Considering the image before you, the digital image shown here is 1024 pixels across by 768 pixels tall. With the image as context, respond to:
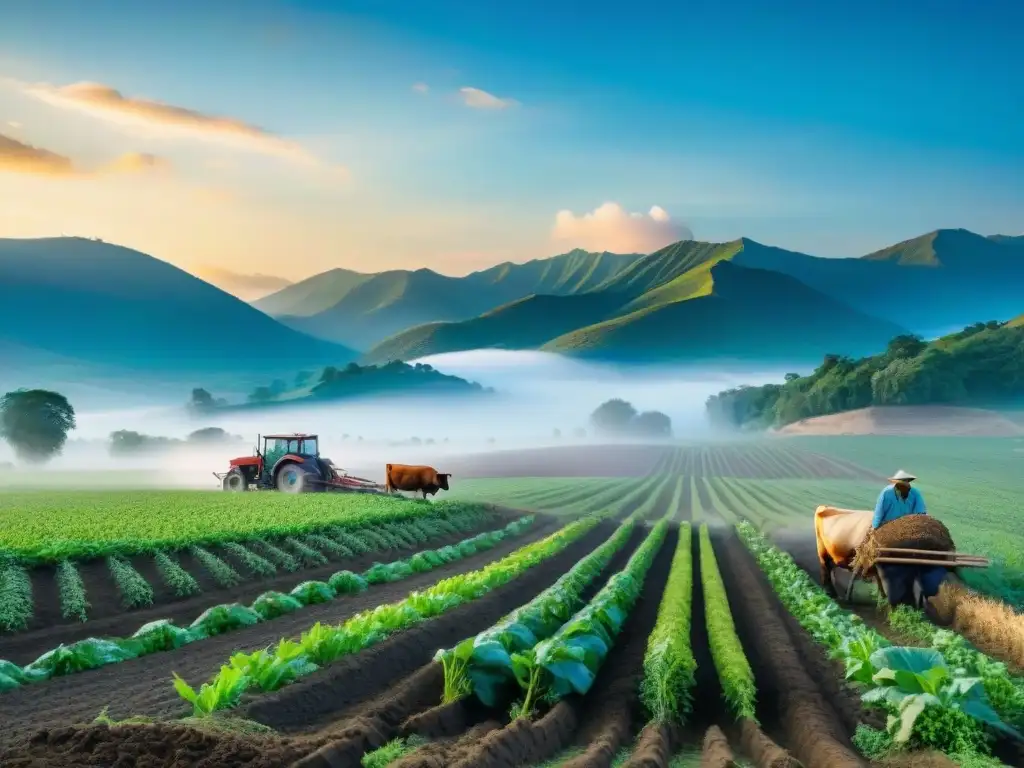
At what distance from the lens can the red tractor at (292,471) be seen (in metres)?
34.4

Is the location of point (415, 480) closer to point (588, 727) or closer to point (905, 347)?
point (588, 727)

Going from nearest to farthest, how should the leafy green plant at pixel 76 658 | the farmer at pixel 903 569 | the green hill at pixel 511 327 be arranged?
the leafy green plant at pixel 76 658, the farmer at pixel 903 569, the green hill at pixel 511 327

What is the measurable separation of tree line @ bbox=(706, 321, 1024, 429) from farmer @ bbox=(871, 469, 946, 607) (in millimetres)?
37673

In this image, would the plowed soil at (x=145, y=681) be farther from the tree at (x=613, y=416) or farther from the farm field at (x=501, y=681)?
the tree at (x=613, y=416)

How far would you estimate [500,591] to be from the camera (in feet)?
57.4

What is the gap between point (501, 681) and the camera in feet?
33.4

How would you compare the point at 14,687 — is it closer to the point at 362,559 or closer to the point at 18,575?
the point at 18,575

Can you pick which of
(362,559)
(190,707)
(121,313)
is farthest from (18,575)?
(121,313)

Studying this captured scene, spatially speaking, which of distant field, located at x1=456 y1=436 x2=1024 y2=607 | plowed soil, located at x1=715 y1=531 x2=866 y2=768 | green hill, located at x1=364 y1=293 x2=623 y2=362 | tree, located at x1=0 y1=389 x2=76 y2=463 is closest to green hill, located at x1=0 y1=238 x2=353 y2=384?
green hill, located at x1=364 y1=293 x2=623 y2=362

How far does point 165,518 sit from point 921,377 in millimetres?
45978

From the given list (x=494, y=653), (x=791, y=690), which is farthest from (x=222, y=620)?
(x=791, y=690)

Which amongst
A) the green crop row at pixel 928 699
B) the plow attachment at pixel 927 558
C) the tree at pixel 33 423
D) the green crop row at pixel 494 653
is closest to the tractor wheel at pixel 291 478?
the green crop row at pixel 494 653

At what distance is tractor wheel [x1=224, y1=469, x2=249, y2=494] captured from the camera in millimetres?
35703

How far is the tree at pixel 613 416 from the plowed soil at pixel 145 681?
105 m
